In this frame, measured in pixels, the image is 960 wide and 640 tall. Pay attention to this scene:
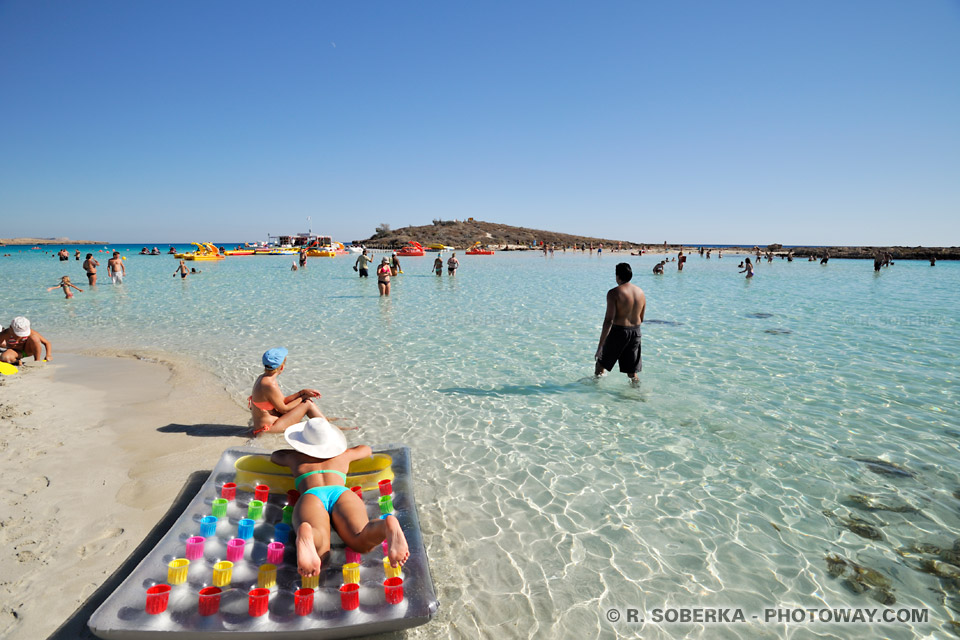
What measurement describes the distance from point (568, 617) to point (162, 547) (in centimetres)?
268

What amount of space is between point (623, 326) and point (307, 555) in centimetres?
544

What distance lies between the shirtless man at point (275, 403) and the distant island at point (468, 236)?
2630 inches

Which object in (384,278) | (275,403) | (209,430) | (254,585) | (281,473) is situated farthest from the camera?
(384,278)

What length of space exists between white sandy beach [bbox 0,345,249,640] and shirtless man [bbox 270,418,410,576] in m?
1.35

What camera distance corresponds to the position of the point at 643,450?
18.0 feet

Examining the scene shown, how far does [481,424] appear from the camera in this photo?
6.28 metres

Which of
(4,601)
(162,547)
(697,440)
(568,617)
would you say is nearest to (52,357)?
(4,601)

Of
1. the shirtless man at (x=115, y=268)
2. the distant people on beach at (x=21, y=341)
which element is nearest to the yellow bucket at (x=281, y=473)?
the distant people on beach at (x=21, y=341)

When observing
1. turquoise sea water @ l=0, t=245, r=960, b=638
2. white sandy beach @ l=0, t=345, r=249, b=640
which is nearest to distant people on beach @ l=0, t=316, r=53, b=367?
white sandy beach @ l=0, t=345, r=249, b=640

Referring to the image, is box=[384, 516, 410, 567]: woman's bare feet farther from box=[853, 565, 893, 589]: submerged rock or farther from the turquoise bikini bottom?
box=[853, 565, 893, 589]: submerged rock

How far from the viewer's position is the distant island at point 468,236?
76312 mm

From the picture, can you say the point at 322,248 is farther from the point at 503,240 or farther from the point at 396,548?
the point at 396,548

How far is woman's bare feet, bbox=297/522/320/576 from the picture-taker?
278cm

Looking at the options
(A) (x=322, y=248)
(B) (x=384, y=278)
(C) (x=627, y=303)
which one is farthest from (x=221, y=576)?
(A) (x=322, y=248)
